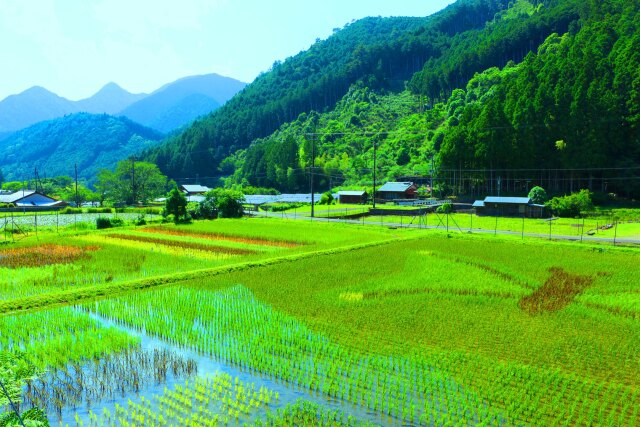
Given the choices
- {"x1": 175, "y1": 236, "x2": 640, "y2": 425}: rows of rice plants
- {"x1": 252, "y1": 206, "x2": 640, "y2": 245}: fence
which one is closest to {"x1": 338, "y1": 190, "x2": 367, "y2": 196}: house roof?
{"x1": 252, "y1": 206, "x2": 640, "y2": 245}: fence

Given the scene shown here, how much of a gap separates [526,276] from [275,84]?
15152cm

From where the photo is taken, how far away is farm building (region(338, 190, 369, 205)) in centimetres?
6372

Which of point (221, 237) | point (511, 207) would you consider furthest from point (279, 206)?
point (221, 237)

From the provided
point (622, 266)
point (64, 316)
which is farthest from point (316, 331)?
point (622, 266)

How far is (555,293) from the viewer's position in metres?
17.4

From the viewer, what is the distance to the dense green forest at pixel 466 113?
49969 mm

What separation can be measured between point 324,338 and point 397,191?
51652 millimetres

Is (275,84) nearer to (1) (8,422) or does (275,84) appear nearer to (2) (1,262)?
(2) (1,262)

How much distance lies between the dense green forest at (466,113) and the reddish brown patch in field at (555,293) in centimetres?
3416

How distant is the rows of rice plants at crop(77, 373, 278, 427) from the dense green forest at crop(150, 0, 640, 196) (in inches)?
1926

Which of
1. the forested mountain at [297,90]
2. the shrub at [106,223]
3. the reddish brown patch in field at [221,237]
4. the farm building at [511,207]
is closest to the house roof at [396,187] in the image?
the farm building at [511,207]

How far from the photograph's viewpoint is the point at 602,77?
51719mm

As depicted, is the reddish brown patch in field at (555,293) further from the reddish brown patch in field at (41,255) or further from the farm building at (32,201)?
the farm building at (32,201)

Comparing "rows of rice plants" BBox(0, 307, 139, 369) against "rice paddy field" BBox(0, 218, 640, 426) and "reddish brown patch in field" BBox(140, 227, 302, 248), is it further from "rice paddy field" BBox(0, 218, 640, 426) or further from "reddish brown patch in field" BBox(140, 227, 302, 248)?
"reddish brown patch in field" BBox(140, 227, 302, 248)
